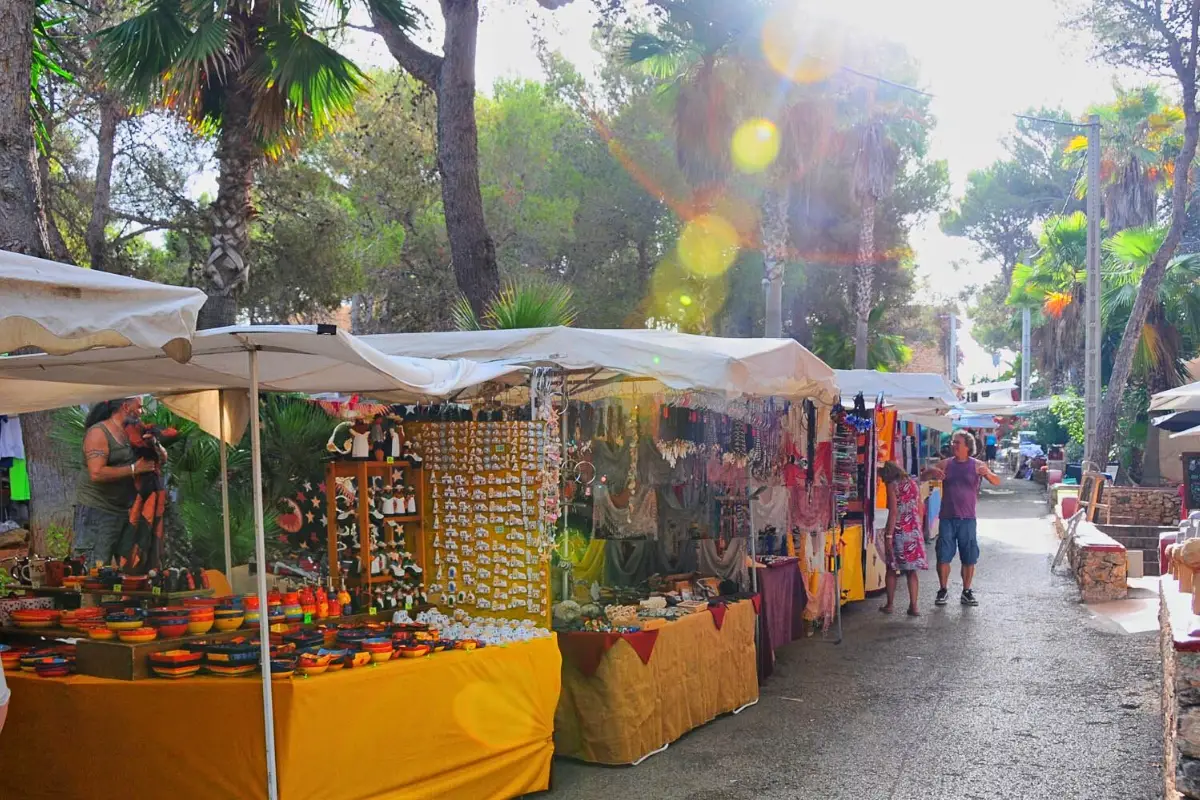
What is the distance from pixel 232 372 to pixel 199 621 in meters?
1.24

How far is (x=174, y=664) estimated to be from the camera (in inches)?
177

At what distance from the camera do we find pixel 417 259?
2295 cm

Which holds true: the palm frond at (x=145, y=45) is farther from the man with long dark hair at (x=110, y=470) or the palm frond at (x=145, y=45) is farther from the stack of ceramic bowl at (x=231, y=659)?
the stack of ceramic bowl at (x=231, y=659)

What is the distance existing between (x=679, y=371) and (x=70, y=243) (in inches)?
559

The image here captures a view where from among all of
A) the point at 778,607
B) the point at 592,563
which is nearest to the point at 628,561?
the point at 592,563

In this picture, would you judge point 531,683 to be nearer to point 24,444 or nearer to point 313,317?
point 24,444

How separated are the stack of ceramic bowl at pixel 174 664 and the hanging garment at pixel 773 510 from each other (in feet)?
17.2

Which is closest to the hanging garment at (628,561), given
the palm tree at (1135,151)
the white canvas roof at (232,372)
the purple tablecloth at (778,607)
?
the purple tablecloth at (778,607)

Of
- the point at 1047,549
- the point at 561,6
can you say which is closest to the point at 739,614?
the point at 561,6

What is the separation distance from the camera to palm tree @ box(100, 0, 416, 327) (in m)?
10.3

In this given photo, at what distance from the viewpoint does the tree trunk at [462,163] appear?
456 inches

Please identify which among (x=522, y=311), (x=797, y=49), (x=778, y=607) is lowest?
(x=778, y=607)

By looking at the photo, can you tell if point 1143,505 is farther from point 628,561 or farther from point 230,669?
point 230,669

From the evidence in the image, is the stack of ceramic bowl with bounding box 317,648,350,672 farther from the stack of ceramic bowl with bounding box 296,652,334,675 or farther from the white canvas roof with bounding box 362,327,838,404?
the white canvas roof with bounding box 362,327,838,404
